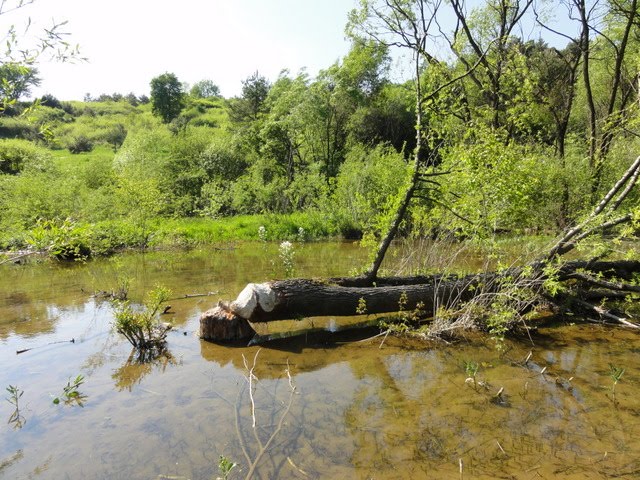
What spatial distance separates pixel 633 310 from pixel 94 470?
958 cm

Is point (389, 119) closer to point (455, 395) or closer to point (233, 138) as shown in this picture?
point (233, 138)

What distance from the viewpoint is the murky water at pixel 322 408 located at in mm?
4137

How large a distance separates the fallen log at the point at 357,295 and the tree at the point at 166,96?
161 feet

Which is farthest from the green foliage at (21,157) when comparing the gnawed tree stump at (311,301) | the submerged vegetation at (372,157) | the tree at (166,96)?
the gnawed tree stump at (311,301)

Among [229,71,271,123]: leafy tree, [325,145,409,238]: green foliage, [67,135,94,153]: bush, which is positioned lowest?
[325,145,409,238]: green foliage

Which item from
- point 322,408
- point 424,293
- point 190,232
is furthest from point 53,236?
point 190,232

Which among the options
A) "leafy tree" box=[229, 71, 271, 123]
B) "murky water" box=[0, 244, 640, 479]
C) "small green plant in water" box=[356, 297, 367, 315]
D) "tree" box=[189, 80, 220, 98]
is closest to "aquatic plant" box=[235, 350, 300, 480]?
"murky water" box=[0, 244, 640, 479]

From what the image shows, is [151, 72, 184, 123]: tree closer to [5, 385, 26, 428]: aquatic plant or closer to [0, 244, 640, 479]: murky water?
[0, 244, 640, 479]: murky water

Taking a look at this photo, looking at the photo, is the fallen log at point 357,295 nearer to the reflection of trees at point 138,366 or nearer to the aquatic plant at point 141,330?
the aquatic plant at point 141,330

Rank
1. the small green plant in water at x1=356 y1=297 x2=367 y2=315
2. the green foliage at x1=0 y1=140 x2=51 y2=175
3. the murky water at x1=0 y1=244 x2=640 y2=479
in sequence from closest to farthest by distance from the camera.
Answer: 1. the murky water at x1=0 y1=244 x2=640 y2=479
2. the small green plant in water at x1=356 y1=297 x2=367 y2=315
3. the green foliage at x1=0 y1=140 x2=51 y2=175

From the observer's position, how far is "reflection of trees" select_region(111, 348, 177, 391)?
6.00m

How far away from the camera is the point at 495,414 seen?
4965mm

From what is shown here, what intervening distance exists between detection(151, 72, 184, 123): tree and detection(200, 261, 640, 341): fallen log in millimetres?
48925

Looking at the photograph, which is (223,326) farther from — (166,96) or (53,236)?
(166,96)
